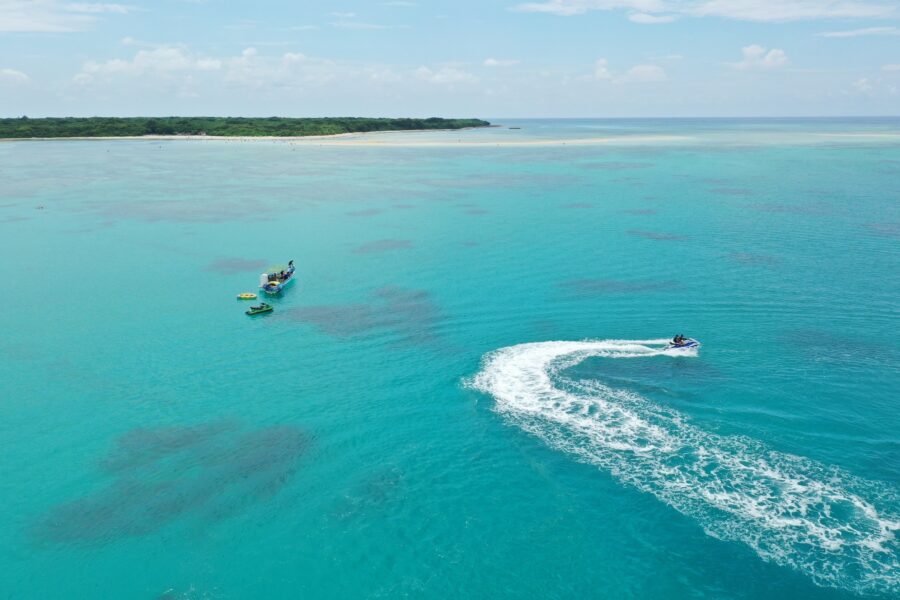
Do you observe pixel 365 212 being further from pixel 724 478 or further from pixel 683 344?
pixel 724 478

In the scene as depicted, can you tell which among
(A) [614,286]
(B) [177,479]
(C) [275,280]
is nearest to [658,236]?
(A) [614,286]

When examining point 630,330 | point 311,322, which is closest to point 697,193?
point 630,330

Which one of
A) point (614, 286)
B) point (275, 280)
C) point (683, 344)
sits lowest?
point (683, 344)

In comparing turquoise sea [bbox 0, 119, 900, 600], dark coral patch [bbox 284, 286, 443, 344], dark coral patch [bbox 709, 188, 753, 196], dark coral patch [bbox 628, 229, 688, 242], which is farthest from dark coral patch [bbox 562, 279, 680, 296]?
dark coral patch [bbox 709, 188, 753, 196]

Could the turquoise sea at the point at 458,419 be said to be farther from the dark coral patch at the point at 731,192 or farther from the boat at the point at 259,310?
the dark coral patch at the point at 731,192

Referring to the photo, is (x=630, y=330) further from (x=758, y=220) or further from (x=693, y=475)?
(x=758, y=220)

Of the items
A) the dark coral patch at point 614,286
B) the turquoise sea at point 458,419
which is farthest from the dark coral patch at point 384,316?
the dark coral patch at point 614,286

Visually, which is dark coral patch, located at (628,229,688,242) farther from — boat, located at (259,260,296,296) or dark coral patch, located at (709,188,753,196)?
boat, located at (259,260,296,296)
